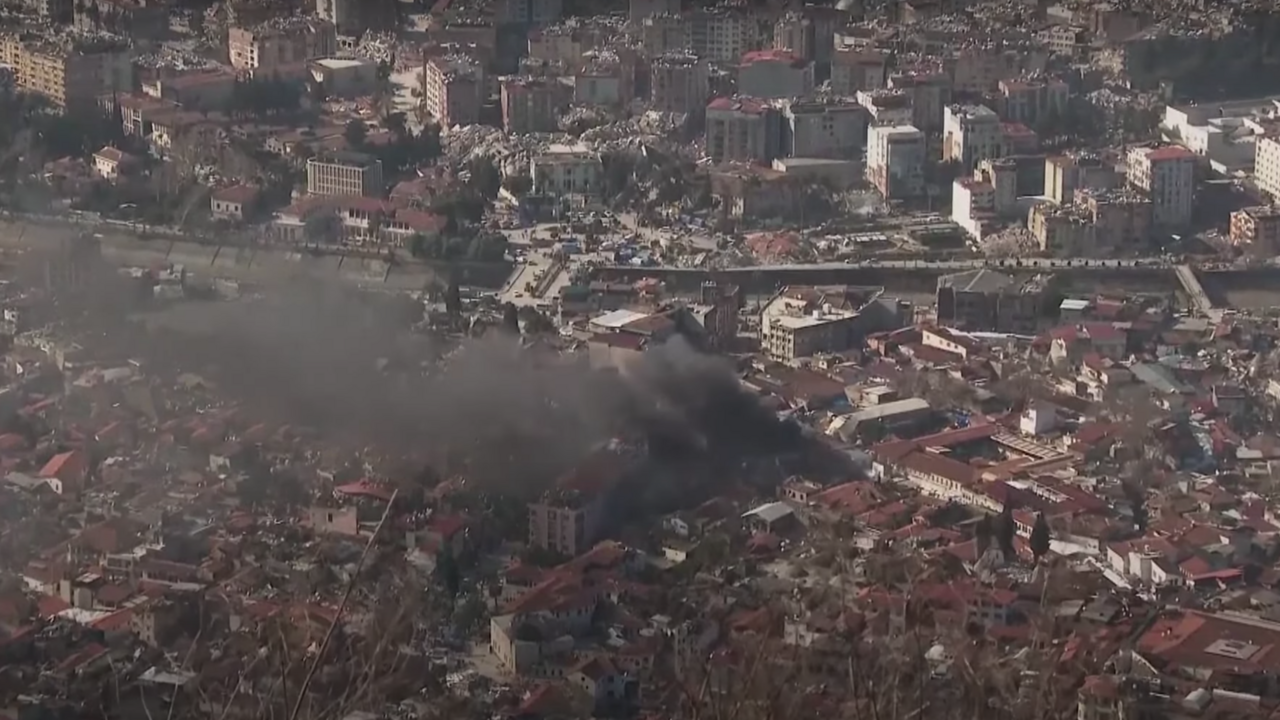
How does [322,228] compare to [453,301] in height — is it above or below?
above

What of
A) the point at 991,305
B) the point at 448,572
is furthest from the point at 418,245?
the point at 448,572

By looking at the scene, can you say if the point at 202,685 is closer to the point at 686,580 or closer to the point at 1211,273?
the point at 686,580

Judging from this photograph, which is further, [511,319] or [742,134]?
[742,134]

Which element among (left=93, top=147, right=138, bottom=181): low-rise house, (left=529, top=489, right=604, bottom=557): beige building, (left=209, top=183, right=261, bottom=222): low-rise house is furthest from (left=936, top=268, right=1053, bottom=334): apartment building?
(left=93, top=147, right=138, bottom=181): low-rise house

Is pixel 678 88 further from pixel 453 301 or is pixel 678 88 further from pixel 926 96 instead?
pixel 453 301

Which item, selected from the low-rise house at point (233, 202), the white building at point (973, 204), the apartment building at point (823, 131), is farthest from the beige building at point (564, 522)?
the apartment building at point (823, 131)

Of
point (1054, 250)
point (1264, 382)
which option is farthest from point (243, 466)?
point (1054, 250)
